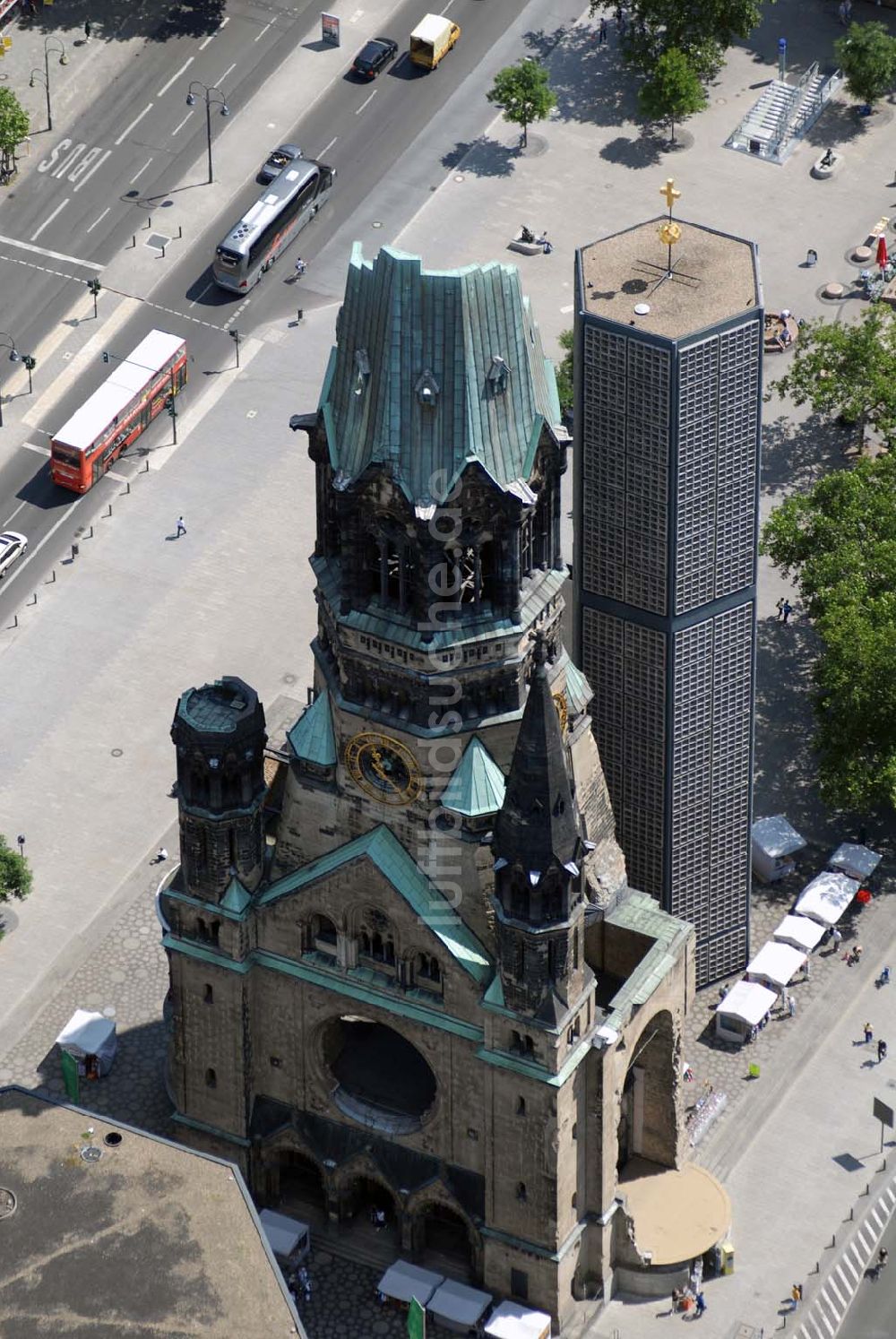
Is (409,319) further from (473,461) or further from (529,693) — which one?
(529,693)

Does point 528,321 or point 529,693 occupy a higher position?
point 528,321

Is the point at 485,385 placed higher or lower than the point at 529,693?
higher

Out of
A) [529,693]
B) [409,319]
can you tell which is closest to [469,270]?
[409,319]

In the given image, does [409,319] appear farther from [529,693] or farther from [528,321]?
[529,693]

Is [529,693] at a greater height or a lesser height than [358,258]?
lesser

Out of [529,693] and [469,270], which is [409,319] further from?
[529,693]
